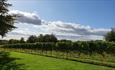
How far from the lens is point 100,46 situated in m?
64.8

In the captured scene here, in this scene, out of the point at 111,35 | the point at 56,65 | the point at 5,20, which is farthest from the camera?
the point at 111,35

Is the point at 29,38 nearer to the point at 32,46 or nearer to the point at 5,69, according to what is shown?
the point at 32,46

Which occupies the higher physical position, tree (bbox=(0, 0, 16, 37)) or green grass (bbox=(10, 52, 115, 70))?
tree (bbox=(0, 0, 16, 37))

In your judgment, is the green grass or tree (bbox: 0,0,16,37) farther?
tree (bbox: 0,0,16,37)

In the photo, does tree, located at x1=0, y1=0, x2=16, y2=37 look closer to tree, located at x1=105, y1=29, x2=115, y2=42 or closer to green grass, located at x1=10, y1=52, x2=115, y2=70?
green grass, located at x1=10, y1=52, x2=115, y2=70

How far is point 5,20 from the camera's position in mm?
46188

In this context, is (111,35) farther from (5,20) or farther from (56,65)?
(56,65)

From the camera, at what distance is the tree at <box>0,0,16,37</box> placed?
4479 centimetres

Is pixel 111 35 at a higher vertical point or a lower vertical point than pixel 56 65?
higher

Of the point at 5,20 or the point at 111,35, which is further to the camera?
the point at 111,35

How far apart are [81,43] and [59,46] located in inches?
462

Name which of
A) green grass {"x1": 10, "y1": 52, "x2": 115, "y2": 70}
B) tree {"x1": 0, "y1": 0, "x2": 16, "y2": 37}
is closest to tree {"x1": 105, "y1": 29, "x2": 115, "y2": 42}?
tree {"x1": 0, "y1": 0, "x2": 16, "y2": 37}

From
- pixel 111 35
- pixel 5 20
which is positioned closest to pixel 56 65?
pixel 5 20

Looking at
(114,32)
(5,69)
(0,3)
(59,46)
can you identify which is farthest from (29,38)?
(5,69)
